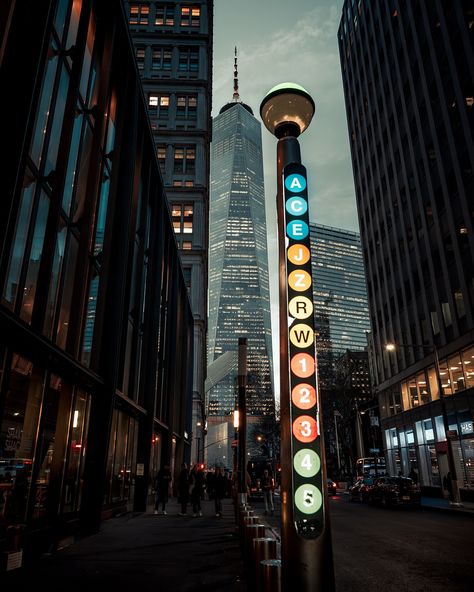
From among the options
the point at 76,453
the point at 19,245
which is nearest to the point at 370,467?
the point at 76,453

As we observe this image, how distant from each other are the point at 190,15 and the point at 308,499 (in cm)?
7951

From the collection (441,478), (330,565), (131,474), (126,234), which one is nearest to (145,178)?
(126,234)

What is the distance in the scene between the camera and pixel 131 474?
21641mm

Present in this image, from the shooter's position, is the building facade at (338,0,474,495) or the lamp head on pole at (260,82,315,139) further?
the building facade at (338,0,474,495)

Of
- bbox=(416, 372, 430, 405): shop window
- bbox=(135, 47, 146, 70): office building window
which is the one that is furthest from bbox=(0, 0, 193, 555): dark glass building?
bbox=(135, 47, 146, 70): office building window

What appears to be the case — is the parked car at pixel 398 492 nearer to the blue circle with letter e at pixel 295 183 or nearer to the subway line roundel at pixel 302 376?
the subway line roundel at pixel 302 376

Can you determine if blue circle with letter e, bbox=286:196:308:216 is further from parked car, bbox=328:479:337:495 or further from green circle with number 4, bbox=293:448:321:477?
parked car, bbox=328:479:337:495

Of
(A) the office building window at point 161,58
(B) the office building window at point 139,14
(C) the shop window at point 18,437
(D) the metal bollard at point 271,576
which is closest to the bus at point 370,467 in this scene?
(C) the shop window at point 18,437

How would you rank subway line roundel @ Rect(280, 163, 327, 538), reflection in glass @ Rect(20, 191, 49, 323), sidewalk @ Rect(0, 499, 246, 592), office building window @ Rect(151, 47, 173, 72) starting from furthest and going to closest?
1. office building window @ Rect(151, 47, 173, 72)
2. reflection in glass @ Rect(20, 191, 49, 323)
3. sidewalk @ Rect(0, 499, 246, 592)
4. subway line roundel @ Rect(280, 163, 327, 538)

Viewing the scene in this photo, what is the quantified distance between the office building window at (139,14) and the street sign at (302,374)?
75.3 metres

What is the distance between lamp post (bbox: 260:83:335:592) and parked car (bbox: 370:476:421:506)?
22.5 m

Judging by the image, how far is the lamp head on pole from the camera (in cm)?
577

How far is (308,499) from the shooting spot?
4.21 meters

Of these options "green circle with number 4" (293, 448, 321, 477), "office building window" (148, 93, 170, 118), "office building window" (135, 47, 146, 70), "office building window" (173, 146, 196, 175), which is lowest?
"green circle with number 4" (293, 448, 321, 477)
